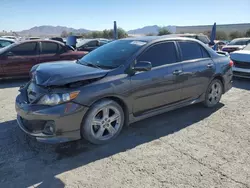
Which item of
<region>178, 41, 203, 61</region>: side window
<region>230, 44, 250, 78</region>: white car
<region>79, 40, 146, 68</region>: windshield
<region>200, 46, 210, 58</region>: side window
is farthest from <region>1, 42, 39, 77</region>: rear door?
<region>230, 44, 250, 78</region>: white car

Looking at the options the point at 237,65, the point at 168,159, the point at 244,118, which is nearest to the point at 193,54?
the point at 244,118

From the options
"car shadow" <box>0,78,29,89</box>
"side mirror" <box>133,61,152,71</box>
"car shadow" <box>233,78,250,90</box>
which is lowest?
"car shadow" <box>233,78,250,90</box>

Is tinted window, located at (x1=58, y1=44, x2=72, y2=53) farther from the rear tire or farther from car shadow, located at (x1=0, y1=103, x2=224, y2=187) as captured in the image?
the rear tire

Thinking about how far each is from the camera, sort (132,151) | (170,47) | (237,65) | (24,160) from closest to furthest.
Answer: (24,160) < (132,151) < (170,47) < (237,65)

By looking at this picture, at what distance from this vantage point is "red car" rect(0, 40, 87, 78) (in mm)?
7559

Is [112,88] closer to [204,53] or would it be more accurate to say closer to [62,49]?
[204,53]

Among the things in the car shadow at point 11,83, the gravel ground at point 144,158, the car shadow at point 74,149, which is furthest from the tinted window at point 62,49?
the car shadow at point 74,149

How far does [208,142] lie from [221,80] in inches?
87.2

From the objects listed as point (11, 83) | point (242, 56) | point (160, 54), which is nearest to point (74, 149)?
point (160, 54)

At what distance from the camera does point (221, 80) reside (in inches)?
212

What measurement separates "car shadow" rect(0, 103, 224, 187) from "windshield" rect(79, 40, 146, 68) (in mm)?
1238

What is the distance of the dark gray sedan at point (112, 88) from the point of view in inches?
124

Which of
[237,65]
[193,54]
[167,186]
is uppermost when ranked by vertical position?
[193,54]

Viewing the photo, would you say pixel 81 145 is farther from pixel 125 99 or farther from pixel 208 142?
pixel 208 142
